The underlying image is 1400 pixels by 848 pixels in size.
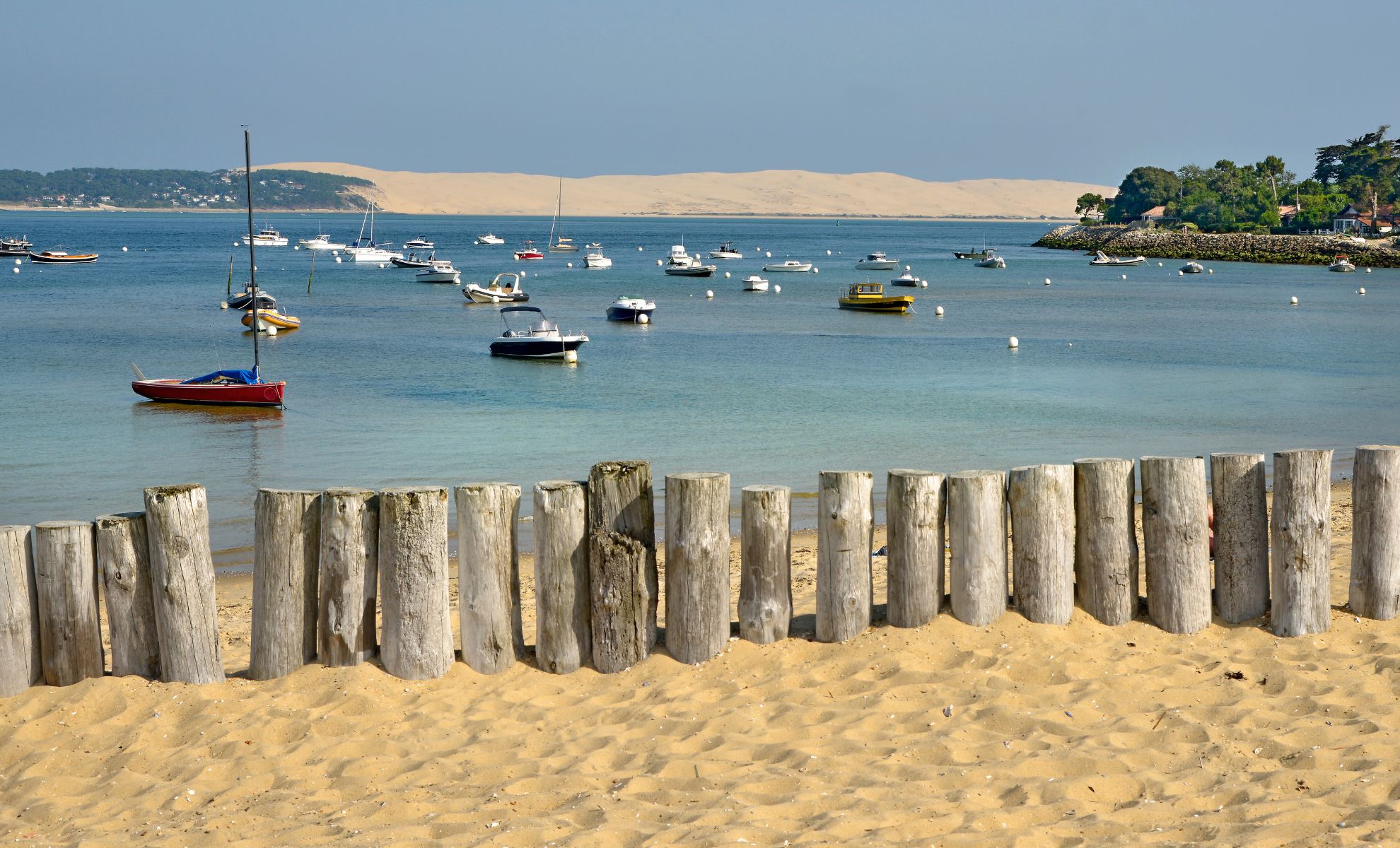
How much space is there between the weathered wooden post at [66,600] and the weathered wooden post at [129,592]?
3.1 inches

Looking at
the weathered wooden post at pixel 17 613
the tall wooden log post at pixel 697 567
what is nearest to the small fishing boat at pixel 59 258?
the weathered wooden post at pixel 17 613

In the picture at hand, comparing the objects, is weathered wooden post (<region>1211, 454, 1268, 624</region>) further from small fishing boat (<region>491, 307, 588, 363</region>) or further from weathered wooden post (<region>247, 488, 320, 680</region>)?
small fishing boat (<region>491, 307, 588, 363</region>)

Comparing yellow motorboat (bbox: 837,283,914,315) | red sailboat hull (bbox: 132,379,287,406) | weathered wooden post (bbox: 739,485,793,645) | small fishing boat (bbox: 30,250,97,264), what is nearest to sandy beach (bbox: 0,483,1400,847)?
weathered wooden post (bbox: 739,485,793,645)

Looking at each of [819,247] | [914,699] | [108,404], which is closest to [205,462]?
[108,404]

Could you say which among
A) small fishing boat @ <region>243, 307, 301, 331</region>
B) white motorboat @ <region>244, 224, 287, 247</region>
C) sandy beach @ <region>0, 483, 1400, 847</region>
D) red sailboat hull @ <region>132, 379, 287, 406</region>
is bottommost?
sandy beach @ <region>0, 483, 1400, 847</region>

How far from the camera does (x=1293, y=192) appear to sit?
17438 centimetres

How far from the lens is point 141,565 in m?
7.00

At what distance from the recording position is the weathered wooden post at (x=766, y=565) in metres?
7.23

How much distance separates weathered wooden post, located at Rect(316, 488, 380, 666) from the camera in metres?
6.96

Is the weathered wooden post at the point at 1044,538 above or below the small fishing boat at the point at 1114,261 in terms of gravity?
below

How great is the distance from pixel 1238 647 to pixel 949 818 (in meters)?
2.74

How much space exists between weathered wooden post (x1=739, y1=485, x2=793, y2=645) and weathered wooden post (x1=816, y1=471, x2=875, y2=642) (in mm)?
196

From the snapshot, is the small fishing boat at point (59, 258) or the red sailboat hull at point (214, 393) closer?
the red sailboat hull at point (214, 393)

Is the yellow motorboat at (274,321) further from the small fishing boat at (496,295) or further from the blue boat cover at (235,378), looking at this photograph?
the blue boat cover at (235,378)
